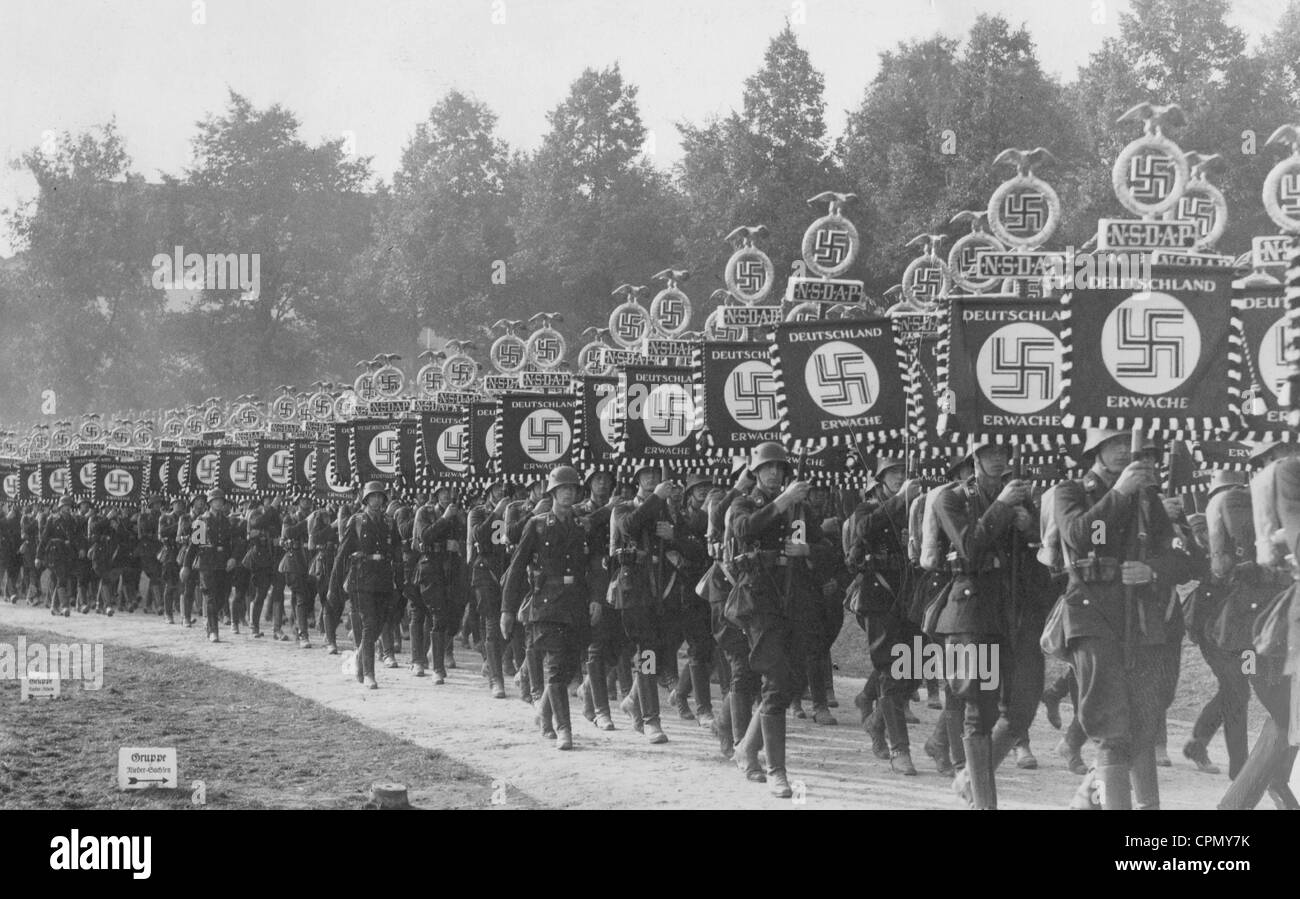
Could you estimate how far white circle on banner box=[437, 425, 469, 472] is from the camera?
18891mm

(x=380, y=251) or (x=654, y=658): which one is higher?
(x=380, y=251)

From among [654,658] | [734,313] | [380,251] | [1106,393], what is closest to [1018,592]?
[1106,393]

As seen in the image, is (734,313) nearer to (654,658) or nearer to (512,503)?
(512,503)

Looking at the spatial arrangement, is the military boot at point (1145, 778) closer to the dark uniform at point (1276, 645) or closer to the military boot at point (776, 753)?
the dark uniform at point (1276, 645)

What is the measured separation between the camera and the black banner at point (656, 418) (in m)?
14.4

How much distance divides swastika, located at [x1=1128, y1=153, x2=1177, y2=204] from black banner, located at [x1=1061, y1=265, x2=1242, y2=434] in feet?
2.32

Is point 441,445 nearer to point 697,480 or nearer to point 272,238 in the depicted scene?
point 697,480

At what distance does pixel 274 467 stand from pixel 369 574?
35.0 feet

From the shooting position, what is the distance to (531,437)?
16406 mm

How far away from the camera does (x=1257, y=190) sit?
23719 millimetres

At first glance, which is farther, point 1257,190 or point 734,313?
point 1257,190

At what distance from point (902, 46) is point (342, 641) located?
1756 centimetres

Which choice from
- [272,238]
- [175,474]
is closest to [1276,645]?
[175,474]

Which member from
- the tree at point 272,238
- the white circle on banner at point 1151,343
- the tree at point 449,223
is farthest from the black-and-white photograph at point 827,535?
the tree at point 272,238
